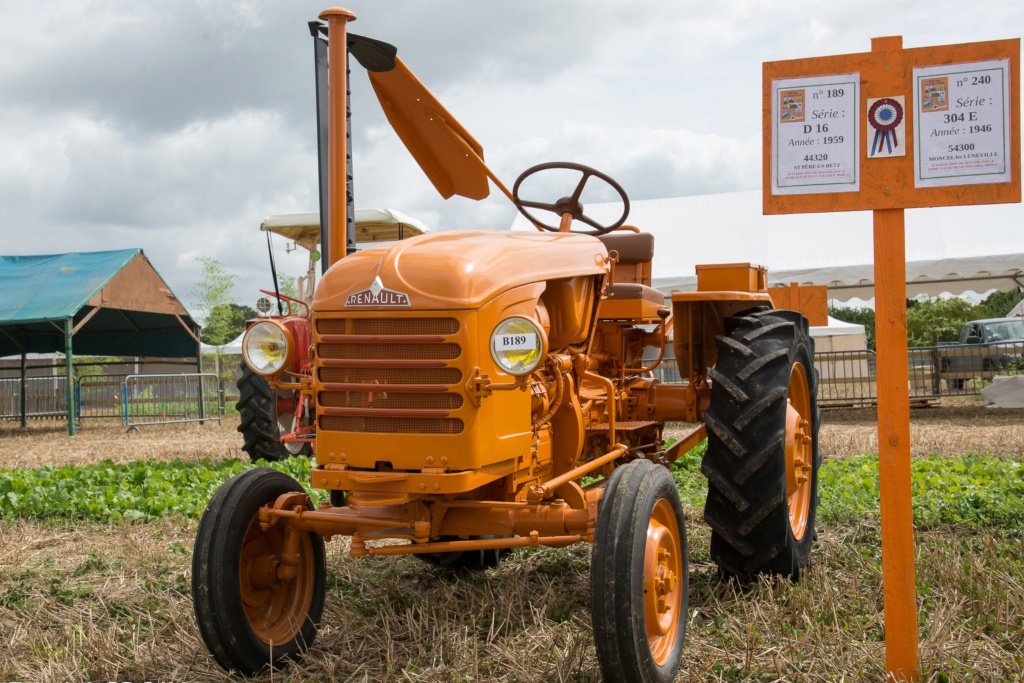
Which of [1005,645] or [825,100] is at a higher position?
[825,100]

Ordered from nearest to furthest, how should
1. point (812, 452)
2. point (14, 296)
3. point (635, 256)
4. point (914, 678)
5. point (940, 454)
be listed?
point (914, 678) < point (812, 452) < point (635, 256) < point (940, 454) < point (14, 296)

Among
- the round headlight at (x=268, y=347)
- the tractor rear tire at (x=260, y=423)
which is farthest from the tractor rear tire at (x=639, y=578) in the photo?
the tractor rear tire at (x=260, y=423)

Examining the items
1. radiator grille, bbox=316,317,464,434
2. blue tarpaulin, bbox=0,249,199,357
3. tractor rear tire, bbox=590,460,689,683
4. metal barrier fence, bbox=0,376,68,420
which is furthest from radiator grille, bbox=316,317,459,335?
metal barrier fence, bbox=0,376,68,420

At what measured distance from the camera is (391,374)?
293 centimetres

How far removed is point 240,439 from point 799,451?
31.3ft

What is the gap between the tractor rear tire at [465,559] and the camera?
14.1 feet

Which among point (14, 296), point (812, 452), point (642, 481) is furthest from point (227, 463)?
point (14, 296)

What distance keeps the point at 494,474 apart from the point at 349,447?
0.47 m

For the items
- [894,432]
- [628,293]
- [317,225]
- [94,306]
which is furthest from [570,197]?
[94,306]

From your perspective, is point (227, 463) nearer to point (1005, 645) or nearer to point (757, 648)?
point (757, 648)

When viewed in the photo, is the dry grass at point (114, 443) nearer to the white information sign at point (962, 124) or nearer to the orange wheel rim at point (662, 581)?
the orange wheel rim at point (662, 581)

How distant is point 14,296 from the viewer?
611 inches

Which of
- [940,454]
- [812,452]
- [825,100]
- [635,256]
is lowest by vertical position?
[940,454]

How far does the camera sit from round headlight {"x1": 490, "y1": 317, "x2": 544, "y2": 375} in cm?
281
